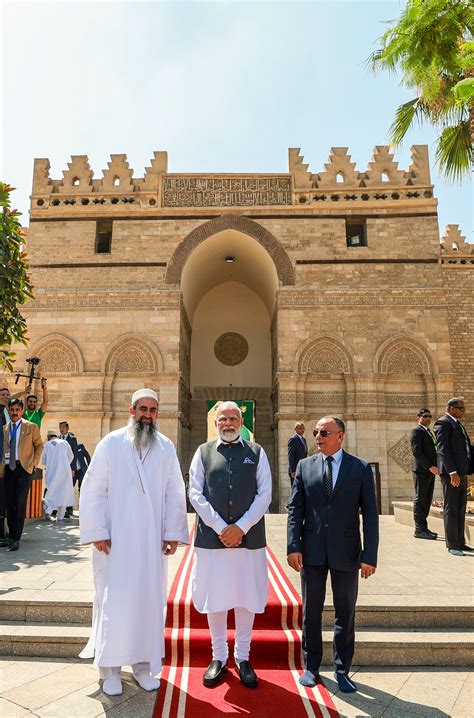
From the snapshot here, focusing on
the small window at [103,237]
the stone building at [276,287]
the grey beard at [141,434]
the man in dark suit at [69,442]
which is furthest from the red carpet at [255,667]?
the small window at [103,237]

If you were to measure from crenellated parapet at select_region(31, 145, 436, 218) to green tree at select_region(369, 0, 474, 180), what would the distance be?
592cm

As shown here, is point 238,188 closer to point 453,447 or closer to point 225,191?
point 225,191

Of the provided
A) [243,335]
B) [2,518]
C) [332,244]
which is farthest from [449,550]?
[243,335]

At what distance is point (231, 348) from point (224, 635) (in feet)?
46.9

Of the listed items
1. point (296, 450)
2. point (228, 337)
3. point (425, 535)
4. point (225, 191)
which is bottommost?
point (425, 535)

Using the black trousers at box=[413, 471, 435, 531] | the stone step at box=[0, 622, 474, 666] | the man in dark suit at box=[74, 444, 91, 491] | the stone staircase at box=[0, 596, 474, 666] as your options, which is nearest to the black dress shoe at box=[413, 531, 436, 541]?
the black trousers at box=[413, 471, 435, 531]

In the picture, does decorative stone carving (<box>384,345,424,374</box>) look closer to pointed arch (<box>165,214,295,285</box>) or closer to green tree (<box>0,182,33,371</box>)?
pointed arch (<box>165,214,295,285</box>)

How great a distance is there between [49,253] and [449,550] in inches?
481

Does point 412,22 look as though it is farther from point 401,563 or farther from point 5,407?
point 5,407

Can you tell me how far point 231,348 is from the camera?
17297mm

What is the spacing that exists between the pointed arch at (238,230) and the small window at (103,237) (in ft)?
7.58

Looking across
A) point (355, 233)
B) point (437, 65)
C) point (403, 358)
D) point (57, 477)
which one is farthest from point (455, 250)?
point (57, 477)

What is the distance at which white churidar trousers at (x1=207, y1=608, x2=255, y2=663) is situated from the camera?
312cm

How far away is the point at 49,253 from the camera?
13.7 m
